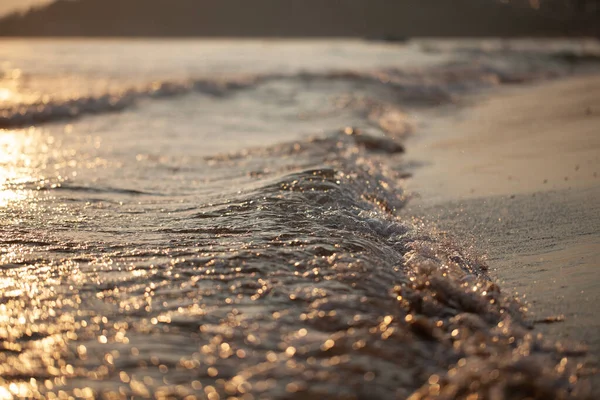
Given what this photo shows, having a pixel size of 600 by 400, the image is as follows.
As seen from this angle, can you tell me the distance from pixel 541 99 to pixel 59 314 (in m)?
→ 11.0

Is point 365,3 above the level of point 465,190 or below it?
above

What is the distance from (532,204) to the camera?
4.26 meters

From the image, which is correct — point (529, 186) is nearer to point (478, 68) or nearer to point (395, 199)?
point (395, 199)

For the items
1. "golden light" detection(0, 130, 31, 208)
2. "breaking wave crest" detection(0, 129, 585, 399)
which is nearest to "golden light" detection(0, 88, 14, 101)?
"golden light" detection(0, 130, 31, 208)

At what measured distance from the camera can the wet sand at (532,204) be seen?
2.70 m

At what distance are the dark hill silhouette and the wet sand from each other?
5516cm

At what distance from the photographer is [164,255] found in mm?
3203

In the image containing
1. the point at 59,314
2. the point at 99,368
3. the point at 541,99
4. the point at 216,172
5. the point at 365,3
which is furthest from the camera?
the point at 365,3

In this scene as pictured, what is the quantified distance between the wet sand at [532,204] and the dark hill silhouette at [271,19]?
55.2 meters

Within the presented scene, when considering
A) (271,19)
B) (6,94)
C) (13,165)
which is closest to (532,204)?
(13,165)

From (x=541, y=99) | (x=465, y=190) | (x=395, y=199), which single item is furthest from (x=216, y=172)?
(x=541, y=99)

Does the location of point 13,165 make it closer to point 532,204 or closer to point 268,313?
point 268,313

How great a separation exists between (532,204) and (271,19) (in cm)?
8270

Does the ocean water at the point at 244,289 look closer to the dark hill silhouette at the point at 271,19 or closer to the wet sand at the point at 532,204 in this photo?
the wet sand at the point at 532,204
